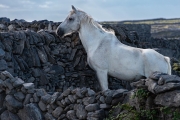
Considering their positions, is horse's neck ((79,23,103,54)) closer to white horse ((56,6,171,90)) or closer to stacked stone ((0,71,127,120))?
white horse ((56,6,171,90))

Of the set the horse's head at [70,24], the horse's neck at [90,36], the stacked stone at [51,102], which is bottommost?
the stacked stone at [51,102]

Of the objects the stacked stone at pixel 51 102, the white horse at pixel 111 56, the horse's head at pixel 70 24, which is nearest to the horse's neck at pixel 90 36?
the white horse at pixel 111 56

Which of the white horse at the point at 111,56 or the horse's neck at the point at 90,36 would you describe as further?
the horse's neck at the point at 90,36

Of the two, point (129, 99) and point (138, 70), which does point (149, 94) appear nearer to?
point (129, 99)

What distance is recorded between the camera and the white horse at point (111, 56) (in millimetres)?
8844

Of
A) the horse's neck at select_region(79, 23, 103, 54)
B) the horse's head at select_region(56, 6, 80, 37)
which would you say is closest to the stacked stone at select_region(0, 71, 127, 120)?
the horse's head at select_region(56, 6, 80, 37)

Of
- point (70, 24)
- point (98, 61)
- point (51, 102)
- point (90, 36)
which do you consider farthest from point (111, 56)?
point (51, 102)

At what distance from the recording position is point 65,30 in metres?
9.30

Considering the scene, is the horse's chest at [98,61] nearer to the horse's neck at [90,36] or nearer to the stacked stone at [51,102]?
the horse's neck at [90,36]

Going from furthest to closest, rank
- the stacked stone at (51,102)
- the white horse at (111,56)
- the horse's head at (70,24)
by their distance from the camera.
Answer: the horse's head at (70,24) < the white horse at (111,56) < the stacked stone at (51,102)

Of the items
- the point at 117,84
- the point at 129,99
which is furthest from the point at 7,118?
the point at 117,84

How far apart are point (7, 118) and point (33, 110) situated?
0.77 meters

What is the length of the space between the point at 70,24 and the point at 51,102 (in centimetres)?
281

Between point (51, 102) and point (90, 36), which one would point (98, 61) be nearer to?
point (90, 36)
